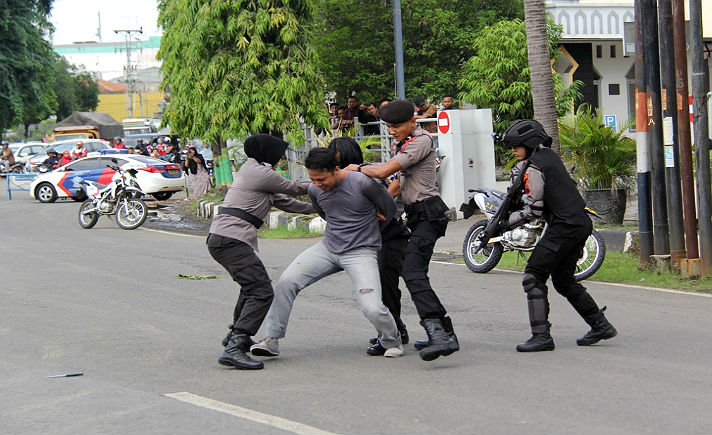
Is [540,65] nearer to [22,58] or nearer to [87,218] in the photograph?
[87,218]

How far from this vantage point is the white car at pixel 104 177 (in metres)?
29.9

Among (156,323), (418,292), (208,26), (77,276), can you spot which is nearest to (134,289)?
(77,276)

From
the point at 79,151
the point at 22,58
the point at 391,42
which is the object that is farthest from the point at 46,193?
the point at 22,58

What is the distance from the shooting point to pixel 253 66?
2186 cm

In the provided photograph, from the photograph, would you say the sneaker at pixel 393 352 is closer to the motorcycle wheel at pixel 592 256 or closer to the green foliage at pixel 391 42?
the motorcycle wheel at pixel 592 256

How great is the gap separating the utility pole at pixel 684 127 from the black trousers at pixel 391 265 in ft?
15.7

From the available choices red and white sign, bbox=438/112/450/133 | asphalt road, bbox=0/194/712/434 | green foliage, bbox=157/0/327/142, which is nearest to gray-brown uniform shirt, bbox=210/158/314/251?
asphalt road, bbox=0/194/712/434

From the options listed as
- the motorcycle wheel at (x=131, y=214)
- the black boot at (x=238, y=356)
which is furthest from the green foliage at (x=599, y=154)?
the motorcycle wheel at (x=131, y=214)

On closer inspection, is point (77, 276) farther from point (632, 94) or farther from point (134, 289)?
point (632, 94)

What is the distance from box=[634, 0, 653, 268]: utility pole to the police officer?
4.97 meters

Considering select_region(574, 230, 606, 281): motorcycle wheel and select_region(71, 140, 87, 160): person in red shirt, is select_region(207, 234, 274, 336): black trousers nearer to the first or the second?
select_region(574, 230, 606, 281): motorcycle wheel

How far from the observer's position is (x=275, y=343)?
7.61 m

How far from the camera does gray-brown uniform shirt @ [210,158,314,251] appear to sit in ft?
24.3

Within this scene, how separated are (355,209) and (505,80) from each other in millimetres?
15948
